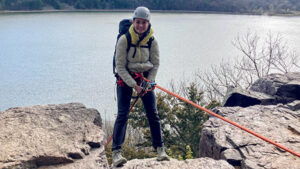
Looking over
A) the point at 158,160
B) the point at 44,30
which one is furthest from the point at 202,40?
the point at 158,160

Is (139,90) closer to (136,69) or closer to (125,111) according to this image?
(136,69)

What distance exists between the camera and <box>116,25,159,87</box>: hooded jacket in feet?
12.1

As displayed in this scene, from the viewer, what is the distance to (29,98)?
17359 millimetres

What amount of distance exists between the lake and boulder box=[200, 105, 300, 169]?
36.2ft

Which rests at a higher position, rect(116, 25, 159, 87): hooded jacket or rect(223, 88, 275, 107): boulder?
rect(116, 25, 159, 87): hooded jacket

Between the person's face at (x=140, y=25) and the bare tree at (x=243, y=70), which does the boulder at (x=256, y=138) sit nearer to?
the person's face at (x=140, y=25)

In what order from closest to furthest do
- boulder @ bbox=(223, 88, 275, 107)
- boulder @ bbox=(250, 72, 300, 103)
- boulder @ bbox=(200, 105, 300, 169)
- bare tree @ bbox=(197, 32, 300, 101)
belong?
boulder @ bbox=(200, 105, 300, 169) < boulder @ bbox=(250, 72, 300, 103) < boulder @ bbox=(223, 88, 275, 107) < bare tree @ bbox=(197, 32, 300, 101)

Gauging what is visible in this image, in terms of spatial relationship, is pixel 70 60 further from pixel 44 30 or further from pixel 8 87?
pixel 44 30

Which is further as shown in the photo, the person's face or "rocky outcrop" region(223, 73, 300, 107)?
"rocky outcrop" region(223, 73, 300, 107)

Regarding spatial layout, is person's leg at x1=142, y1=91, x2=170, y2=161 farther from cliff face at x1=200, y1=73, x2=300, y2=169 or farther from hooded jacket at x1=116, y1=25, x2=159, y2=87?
cliff face at x1=200, y1=73, x2=300, y2=169

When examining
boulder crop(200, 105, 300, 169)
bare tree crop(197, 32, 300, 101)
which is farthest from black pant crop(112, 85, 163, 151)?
bare tree crop(197, 32, 300, 101)

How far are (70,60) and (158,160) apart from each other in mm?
20216

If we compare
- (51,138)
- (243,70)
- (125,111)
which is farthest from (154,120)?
(243,70)

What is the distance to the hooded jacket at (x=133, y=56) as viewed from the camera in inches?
145
